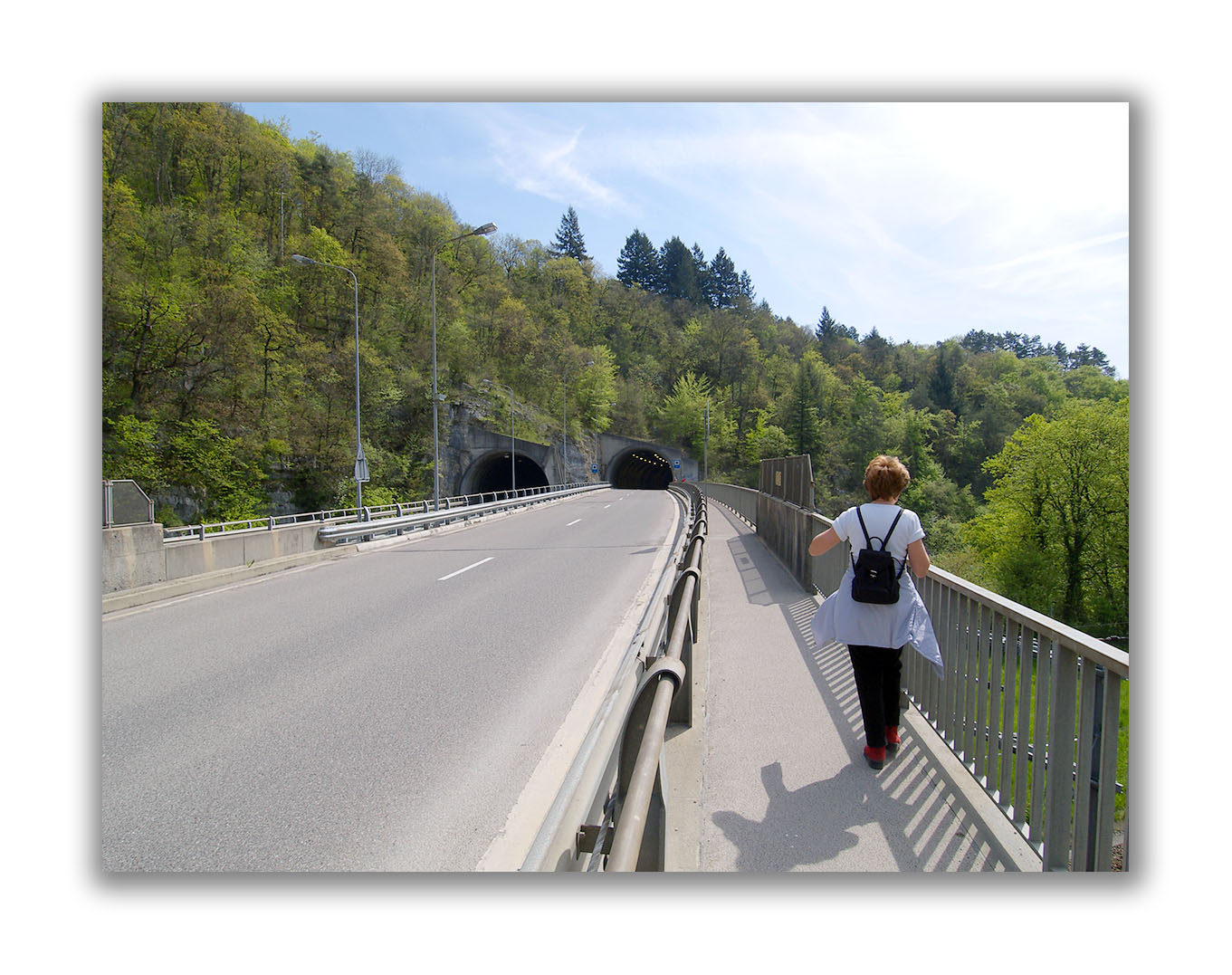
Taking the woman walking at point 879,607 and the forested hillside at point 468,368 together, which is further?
the forested hillside at point 468,368

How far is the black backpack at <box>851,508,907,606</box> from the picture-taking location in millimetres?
3467

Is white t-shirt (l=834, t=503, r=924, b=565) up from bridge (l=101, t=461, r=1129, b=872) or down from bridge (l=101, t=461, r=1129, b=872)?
up

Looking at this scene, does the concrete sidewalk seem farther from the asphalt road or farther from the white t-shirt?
the white t-shirt

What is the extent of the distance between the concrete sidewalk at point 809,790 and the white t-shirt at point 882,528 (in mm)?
1198

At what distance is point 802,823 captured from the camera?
10.5 ft

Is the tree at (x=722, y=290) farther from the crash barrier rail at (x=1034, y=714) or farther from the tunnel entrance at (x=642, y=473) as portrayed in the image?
the crash barrier rail at (x=1034, y=714)

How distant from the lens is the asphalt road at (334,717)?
129 inches

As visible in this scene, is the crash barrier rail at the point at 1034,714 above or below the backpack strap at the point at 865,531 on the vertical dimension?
below

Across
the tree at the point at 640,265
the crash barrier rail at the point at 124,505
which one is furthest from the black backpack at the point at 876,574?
the tree at the point at 640,265

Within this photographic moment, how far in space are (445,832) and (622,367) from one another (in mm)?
87442

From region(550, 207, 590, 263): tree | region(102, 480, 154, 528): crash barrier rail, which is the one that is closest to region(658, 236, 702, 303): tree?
region(550, 207, 590, 263): tree

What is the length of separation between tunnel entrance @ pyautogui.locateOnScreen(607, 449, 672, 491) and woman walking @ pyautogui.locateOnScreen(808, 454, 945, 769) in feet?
246
